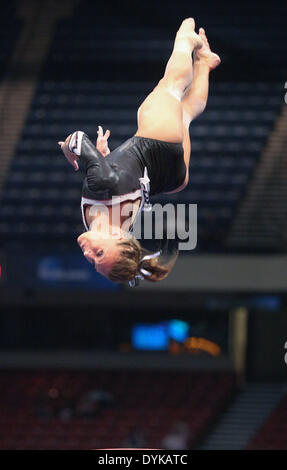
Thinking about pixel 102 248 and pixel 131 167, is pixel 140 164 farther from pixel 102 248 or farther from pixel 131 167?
pixel 102 248

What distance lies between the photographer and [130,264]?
3816 mm

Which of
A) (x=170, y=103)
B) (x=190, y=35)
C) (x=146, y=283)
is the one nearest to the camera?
(x=170, y=103)

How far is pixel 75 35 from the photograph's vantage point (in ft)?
41.7

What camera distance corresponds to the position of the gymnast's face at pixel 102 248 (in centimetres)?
377

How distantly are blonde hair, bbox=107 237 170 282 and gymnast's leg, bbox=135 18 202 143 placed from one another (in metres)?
0.63

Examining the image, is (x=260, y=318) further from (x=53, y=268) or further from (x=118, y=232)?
(x=118, y=232)

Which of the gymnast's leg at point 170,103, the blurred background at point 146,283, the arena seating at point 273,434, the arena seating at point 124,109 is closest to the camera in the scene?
the gymnast's leg at point 170,103

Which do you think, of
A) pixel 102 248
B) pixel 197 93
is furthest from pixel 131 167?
pixel 197 93

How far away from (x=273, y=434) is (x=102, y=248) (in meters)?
8.14

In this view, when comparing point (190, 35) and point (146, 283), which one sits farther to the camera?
point (146, 283)

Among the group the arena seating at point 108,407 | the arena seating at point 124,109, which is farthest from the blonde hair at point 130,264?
the arena seating at point 108,407

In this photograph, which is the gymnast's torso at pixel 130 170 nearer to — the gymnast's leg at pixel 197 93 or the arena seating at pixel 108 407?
the gymnast's leg at pixel 197 93

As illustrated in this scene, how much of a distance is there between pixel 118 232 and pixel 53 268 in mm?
6426

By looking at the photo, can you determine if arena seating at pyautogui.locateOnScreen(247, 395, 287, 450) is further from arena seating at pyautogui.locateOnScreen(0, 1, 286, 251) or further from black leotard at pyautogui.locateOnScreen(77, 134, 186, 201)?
black leotard at pyautogui.locateOnScreen(77, 134, 186, 201)
